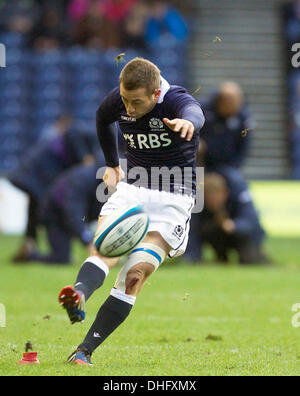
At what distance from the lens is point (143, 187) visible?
5547mm

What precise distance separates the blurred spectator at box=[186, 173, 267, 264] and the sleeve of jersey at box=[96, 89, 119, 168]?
5619 millimetres

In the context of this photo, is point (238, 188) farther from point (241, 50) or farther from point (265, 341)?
point (241, 50)

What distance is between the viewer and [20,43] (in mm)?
18781

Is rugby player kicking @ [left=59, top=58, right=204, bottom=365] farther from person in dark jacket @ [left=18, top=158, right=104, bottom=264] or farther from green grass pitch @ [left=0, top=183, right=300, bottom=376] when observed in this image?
person in dark jacket @ [left=18, top=158, right=104, bottom=264]

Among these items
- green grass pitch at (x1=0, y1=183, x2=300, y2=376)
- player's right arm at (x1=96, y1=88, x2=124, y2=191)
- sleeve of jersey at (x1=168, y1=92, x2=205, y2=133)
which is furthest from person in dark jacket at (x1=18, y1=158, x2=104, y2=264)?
sleeve of jersey at (x1=168, y1=92, x2=205, y2=133)

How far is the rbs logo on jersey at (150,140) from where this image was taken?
5.48 m

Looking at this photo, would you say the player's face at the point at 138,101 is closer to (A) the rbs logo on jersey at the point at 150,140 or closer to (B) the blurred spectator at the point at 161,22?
(A) the rbs logo on jersey at the point at 150,140

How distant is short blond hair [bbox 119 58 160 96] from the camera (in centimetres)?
514

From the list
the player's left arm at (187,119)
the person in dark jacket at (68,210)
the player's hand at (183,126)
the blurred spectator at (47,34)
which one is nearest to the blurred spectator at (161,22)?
the blurred spectator at (47,34)

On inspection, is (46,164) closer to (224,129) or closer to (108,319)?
(224,129)

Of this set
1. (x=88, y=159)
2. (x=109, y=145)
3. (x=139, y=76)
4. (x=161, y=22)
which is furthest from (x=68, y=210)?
(x=161, y=22)

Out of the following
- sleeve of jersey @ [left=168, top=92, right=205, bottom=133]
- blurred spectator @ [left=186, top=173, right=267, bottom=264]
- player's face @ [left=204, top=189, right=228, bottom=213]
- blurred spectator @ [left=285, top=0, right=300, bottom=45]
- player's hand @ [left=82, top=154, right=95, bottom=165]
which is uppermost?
sleeve of jersey @ [left=168, top=92, right=205, bottom=133]

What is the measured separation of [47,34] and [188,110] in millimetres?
13948
